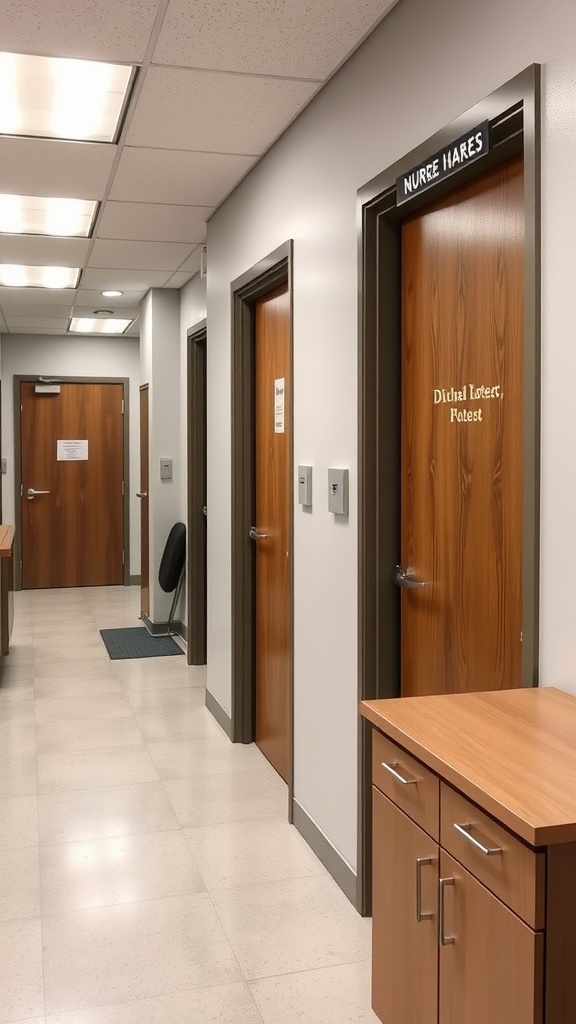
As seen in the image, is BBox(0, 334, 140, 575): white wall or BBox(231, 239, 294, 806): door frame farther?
BBox(0, 334, 140, 575): white wall

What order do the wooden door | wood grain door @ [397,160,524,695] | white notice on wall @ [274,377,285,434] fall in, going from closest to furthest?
wood grain door @ [397,160,524,695] → white notice on wall @ [274,377,285,434] → the wooden door

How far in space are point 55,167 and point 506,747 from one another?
10.4 ft

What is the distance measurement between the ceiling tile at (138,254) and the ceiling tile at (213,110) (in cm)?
170

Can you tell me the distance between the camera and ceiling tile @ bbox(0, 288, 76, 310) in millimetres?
6566

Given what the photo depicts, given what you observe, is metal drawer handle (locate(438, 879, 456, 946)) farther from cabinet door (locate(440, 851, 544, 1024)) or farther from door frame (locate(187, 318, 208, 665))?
door frame (locate(187, 318, 208, 665))

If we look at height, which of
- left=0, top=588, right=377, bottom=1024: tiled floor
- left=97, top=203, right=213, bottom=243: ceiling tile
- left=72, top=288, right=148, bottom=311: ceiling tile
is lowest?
left=0, top=588, right=377, bottom=1024: tiled floor

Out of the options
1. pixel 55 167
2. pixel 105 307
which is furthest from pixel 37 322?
pixel 55 167

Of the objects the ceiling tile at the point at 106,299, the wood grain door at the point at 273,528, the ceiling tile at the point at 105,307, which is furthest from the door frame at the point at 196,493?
the wood grain door at the point at 273,528

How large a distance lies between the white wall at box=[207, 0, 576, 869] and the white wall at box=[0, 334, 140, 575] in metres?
5.18

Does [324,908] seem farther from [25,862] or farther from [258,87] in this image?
[258,87]

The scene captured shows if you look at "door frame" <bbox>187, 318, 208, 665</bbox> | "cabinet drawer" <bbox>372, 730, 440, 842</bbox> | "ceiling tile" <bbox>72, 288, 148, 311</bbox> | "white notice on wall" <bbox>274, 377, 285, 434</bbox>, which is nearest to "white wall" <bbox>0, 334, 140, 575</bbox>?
"ceiling tile" <bbox>72, 288, 148, 311</bbox>

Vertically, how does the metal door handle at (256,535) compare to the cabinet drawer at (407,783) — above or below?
above

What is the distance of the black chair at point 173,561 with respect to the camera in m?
6.25

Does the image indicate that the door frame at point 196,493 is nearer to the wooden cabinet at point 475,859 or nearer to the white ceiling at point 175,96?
the white ceiling at point 175,96
